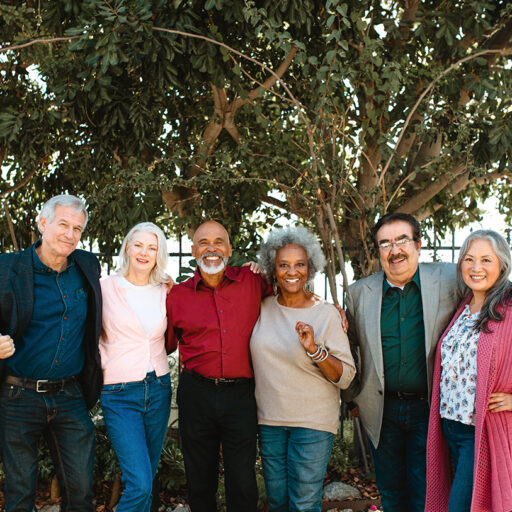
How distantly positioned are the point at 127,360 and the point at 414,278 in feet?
5.35

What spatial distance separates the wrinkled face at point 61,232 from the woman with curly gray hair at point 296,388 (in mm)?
1117

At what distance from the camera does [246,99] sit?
14.7 ft

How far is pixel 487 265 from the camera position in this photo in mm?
2613

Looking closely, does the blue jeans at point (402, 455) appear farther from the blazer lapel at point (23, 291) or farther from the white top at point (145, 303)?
the blazer lapel at point (23, 291)

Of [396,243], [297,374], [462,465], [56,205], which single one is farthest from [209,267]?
[462,465]

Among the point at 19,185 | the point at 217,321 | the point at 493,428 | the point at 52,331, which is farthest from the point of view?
the point at 19,185

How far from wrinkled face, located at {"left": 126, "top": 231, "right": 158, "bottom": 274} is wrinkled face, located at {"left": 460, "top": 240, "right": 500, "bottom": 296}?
1728mm

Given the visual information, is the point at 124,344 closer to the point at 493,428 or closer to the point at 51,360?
the point at 51,360

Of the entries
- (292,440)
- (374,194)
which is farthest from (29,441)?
(374,194)

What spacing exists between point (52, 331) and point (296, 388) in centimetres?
130

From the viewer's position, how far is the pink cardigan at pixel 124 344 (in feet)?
9.90

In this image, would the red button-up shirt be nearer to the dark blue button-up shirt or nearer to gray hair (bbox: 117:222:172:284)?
gray hair (bbox: 117:222:172:284)

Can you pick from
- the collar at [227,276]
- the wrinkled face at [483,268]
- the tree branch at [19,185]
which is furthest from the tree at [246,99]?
the wrinkled face at [483,268]

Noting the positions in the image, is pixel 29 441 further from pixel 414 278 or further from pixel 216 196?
pixel 216 196
